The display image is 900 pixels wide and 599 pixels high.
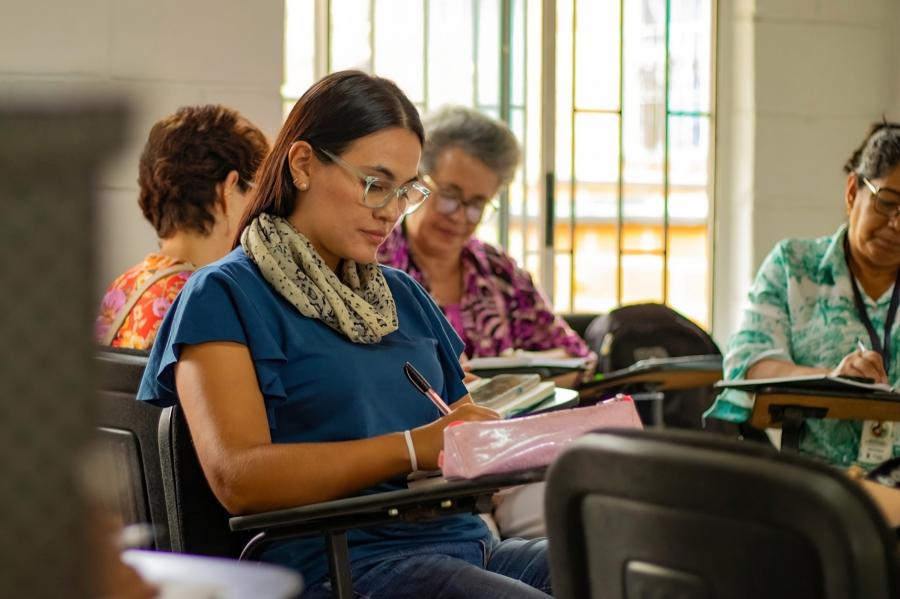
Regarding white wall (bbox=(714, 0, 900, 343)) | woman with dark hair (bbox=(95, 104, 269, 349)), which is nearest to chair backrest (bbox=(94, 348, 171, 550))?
woman with dark hair (bbox=(95, 104, 269, 349))

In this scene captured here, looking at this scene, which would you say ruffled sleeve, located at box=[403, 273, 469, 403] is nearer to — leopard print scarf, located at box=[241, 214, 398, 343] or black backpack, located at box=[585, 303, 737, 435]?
leopard print scarf, located at box=[241, 214, 398, 343]

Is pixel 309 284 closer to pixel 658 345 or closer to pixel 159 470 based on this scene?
pixel 159 470

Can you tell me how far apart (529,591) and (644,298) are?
364 cm

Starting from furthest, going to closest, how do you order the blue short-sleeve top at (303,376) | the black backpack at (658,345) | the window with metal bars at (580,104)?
the window with metal bars at (580,104) < the black backpack at (658,345) < the blue short-sleeve top at (303,376)

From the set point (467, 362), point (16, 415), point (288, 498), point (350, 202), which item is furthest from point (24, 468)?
point (467, 362)

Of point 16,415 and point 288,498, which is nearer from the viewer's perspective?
point 16,415

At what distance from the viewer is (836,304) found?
2.88 meters

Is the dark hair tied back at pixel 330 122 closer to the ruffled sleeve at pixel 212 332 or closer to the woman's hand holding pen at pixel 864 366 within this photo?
the ruffled sleeve at pixel 212 332

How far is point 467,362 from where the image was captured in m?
2.97

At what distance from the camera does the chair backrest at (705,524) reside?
931 mm

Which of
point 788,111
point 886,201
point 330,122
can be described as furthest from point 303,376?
point 788,111

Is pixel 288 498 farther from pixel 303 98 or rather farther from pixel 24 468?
pixel 24 468

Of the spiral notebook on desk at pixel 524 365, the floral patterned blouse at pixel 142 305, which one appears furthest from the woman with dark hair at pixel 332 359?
the spiral notebook on desk at pixel 524 365

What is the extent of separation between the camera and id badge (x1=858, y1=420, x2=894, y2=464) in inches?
108
